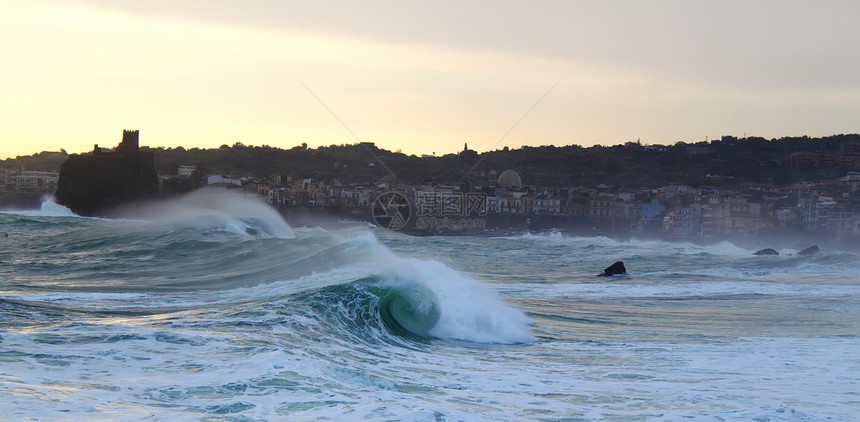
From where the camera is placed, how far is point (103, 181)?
60062 mm

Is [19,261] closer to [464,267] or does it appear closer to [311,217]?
[464,267]

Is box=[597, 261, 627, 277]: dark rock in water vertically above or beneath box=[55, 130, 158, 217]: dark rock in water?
beneath

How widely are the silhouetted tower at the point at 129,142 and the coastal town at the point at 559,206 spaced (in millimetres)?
193

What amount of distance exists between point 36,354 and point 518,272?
60.3 ft

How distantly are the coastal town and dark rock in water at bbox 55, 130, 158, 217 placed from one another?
88 cm

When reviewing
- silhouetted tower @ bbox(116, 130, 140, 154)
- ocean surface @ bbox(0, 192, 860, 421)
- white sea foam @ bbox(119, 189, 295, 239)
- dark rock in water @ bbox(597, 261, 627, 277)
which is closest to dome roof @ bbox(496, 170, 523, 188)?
white sea foam @ bbox(119, 189, 295, 239)

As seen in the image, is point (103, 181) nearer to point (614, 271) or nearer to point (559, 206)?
point (614, 271)

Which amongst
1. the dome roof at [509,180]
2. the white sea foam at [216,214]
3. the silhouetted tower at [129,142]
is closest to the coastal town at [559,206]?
the silhouetted tower at [129,142]

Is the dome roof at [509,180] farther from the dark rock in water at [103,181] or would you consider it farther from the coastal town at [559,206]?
the dark rock in water at [103,181]

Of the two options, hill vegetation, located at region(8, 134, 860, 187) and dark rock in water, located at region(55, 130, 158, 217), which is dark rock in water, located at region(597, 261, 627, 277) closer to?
dark rock in water, located at region(55, 130, 158, 217)

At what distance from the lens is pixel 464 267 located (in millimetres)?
26609

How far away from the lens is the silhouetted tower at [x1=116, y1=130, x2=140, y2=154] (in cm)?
6299

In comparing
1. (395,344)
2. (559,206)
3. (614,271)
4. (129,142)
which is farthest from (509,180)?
(395,344)

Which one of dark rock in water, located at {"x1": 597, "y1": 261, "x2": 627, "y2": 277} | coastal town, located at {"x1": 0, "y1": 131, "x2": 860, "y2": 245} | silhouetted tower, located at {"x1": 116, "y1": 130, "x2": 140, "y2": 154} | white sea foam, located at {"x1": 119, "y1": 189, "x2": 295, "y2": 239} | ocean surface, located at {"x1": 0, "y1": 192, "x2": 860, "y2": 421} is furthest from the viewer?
coastal town, located at {"x1": 0, "y1": 131, "x2": 860, "y2": 245}
